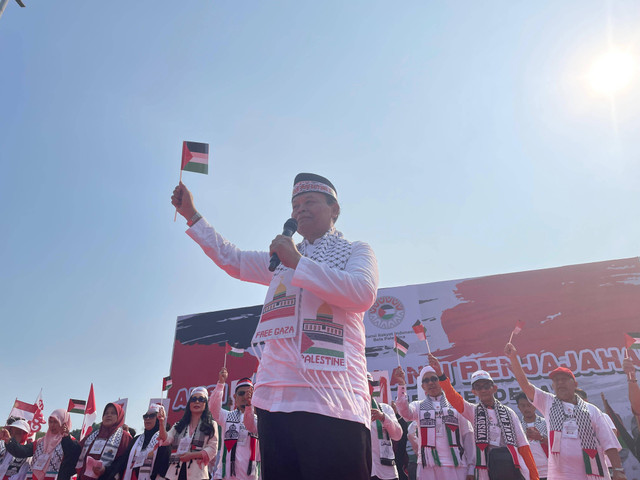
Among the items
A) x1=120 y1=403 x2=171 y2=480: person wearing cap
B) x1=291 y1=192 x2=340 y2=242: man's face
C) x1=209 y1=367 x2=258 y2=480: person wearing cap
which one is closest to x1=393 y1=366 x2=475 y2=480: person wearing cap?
x1=209 y1=367 x2=258 y2=480: person wearing cap

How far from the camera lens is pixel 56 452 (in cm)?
688

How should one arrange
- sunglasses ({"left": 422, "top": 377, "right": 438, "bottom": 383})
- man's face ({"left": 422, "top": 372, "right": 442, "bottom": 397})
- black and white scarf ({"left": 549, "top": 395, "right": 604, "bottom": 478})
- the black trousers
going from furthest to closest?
sunglasses ({"left": 422, "top": 377, "right": 438, "bottom": 383}) → man's face ({"left": 422, "top": 372, "right": 442, "bottom": 397}) → black and white scarf ({"left": 549, "top": 395, "right": 604, "bottom": 478}) → the black trousers

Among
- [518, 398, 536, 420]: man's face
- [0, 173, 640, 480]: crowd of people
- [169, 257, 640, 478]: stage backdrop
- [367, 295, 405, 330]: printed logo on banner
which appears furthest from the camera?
[367, 295, 405, 330]: printed logo on banner

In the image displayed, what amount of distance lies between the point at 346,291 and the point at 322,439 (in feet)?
1.85

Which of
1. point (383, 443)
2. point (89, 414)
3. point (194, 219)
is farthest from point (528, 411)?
point (89, 414)

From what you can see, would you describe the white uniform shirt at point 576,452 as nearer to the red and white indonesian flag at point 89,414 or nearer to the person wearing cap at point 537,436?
the person wearing cap at point 537,436

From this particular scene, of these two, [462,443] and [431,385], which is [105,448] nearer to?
[431,385]

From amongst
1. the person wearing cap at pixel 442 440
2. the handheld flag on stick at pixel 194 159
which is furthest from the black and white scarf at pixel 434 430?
the handheld flag on stick at pixel 194 159

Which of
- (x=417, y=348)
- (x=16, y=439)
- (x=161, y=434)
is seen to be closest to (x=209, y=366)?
(x=417, y=348)

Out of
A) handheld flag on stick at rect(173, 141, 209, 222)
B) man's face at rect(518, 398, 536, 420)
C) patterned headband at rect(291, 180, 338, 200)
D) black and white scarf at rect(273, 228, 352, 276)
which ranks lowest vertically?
man's face at rect(518, 398, 536, 420)

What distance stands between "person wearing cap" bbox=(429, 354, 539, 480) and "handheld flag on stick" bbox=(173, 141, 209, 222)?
159 inches

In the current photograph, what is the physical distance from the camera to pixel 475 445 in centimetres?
621

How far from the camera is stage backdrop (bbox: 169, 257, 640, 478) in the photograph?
1340cm

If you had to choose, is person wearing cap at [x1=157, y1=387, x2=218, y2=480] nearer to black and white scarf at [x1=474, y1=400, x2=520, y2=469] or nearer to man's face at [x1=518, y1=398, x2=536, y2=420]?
black and white scarf at [x1=474, y1=400, x2=520, y2=469]
